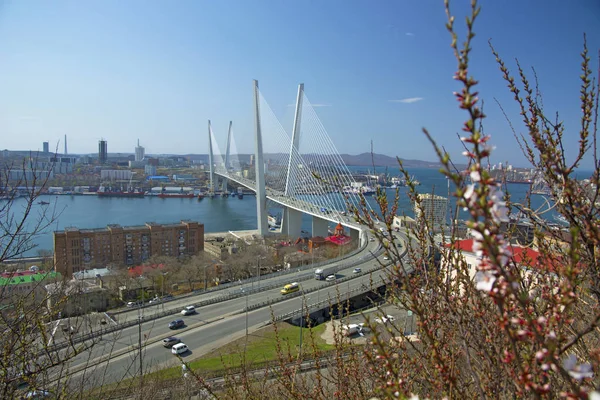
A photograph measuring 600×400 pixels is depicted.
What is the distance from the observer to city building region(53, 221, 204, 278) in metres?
10.4

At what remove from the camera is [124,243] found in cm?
1159

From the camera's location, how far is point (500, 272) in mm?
393

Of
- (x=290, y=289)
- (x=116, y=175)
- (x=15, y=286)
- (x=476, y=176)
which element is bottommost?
(x=290, y=289)

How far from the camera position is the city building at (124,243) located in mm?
10406

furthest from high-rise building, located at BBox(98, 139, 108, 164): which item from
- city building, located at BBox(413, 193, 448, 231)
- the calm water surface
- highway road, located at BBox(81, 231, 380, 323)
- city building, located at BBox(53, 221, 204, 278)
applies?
city building, located at BBox(413, 193, 448, 231)

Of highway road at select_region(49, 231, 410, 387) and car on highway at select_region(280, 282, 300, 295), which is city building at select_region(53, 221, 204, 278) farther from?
car on highway at select_region(280, 282, 300, 295)

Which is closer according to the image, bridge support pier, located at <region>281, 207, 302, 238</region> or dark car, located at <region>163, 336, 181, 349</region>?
dark car, located at <region>163, 336, 181, 349</region>

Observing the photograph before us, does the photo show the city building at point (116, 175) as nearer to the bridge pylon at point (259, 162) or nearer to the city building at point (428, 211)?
the bridge pylon at point (259, 162)

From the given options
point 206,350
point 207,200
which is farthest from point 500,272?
point 207,200

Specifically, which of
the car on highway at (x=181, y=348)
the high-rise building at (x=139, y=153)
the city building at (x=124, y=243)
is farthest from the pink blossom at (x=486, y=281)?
the high-rise building at (x=139, y=153)

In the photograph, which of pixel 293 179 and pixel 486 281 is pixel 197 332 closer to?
pixel 486 281

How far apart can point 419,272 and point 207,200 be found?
28.3 metres

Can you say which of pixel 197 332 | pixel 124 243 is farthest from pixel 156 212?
pixel 197 332

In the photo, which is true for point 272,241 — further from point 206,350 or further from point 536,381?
point 536,381
